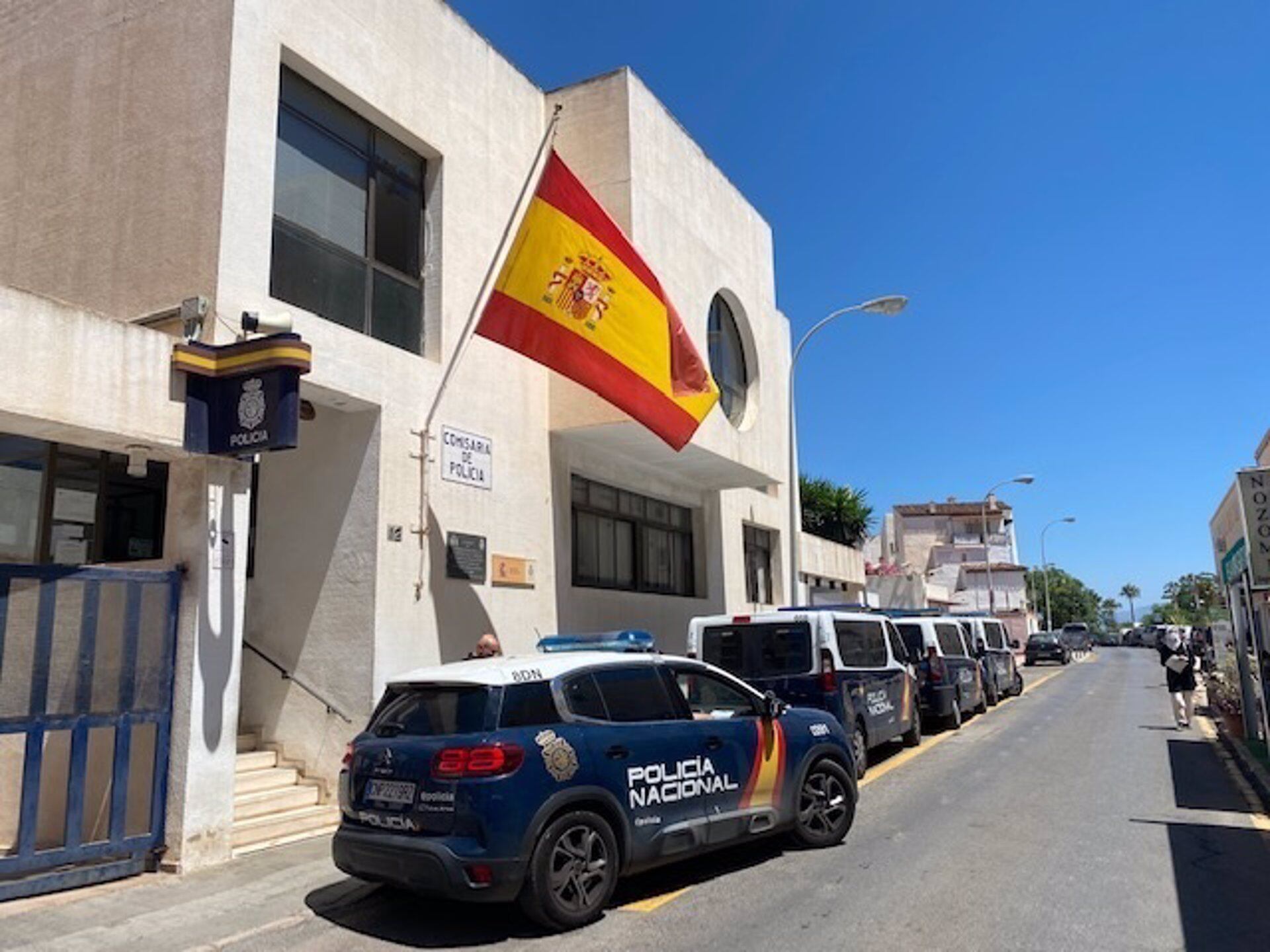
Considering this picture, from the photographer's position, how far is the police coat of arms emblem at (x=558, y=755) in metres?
5.95

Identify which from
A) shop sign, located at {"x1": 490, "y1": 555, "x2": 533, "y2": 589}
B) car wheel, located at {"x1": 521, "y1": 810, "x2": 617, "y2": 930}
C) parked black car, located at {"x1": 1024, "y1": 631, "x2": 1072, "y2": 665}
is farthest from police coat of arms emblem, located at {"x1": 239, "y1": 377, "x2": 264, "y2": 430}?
parked black car, located at {"x1": 1024, "y1": 631, "x2": 1072, "y2": 665}

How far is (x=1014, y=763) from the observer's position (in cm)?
1236

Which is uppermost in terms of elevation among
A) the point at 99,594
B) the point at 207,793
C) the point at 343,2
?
the point at 343,2

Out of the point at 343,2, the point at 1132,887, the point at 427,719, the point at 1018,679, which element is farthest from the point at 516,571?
the point at 1018,679

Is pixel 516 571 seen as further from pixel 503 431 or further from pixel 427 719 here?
pixel 427 719

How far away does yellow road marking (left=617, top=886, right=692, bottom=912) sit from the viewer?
20.8ft

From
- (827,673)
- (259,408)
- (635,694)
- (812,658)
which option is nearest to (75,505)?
(259,408)

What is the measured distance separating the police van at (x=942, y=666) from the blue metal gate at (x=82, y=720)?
10.7m

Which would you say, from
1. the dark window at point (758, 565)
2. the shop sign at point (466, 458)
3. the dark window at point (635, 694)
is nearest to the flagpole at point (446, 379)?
the shop sign at point (466, 458)

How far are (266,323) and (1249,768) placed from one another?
12180mm

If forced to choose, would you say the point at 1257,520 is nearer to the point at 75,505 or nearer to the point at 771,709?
the point at 771,709

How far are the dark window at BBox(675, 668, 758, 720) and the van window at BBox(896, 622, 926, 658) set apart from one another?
9.27m

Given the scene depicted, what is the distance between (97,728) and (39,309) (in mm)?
3258

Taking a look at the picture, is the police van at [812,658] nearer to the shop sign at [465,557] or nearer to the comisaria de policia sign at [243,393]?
the shop sign at [465,557]
